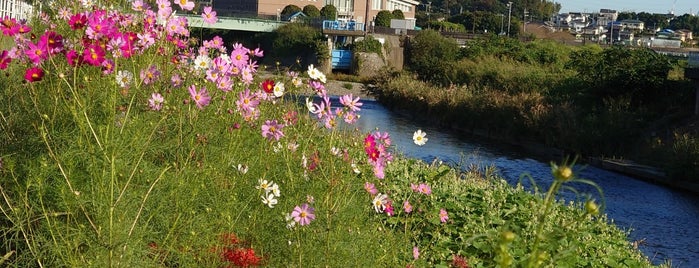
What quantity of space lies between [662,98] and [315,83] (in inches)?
997

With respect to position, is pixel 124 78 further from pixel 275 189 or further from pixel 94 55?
pixel 275 189

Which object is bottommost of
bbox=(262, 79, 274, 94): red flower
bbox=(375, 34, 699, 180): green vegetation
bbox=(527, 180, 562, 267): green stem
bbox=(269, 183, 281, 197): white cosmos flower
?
bbox=(375, 34, 699, 180): green vegetation

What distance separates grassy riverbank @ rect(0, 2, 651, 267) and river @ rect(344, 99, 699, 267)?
2714mm

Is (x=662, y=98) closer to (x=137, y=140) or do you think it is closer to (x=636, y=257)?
(x=636, y=257)

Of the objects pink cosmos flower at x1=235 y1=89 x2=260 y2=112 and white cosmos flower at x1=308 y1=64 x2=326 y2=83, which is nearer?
white cosmos flower at x1=308 y1=64 x2=326 y2=83

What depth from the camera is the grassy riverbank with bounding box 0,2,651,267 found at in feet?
12.1

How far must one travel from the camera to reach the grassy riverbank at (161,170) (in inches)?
145

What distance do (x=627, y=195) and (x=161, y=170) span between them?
15.6m

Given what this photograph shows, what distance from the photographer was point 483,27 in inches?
3775

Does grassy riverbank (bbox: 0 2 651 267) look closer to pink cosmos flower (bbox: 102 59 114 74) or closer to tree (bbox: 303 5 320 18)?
pink cosmos flower (bbox: 102 59 114 74)

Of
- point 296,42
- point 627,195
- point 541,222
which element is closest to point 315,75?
point 541,222

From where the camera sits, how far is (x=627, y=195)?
60.5 ft

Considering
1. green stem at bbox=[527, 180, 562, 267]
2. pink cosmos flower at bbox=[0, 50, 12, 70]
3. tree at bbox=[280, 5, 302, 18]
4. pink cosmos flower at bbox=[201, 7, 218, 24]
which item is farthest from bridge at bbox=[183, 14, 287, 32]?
green stem at bbox=[527, 180, 562, 267]

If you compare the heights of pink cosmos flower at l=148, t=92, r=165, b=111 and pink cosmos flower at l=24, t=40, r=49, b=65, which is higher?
pink cosmos flower at l=24, t=40, r=49, b=65
